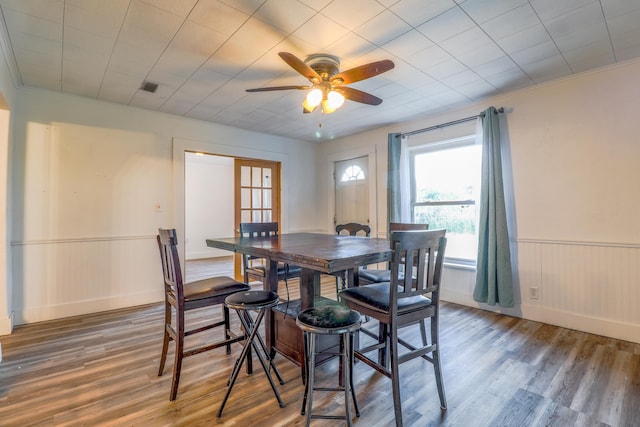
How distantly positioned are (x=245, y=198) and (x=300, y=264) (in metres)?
3.44

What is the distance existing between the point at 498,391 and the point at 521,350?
77 cm

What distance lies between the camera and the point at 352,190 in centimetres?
507

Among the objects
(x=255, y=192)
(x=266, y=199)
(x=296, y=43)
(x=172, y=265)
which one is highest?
(x=296, y=43)

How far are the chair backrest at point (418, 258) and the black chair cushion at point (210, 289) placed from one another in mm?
1132

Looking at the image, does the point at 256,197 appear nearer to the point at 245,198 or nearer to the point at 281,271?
the point at 245,198

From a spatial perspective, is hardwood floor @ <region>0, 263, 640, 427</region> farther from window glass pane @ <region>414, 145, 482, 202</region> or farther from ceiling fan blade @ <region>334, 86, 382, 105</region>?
ceiling fan blade @ <region>334, 86, 382, 105</region>

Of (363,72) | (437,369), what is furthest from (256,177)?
(437,369)

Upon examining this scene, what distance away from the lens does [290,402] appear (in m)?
1.80

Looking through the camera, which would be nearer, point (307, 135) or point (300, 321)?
point (300, 321)

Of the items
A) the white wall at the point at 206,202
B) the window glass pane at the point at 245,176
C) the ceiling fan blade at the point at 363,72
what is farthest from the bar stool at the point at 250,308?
the white wall at the point at 206,202

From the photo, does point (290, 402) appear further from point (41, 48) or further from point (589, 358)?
point (41, 48)

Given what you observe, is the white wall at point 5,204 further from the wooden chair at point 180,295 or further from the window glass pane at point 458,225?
the window glass pane at point 458,225

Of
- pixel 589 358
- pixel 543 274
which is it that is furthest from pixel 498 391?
pixel 543 274

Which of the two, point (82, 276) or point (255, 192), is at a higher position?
point (255, 192)
